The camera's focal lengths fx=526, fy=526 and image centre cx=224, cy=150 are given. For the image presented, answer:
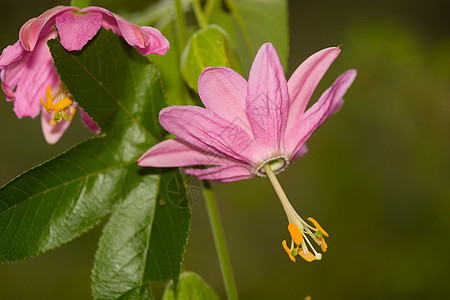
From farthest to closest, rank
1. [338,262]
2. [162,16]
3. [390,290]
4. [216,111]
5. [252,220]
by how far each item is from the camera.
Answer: [252,220] < [338,262] < [390,290] < [162,16] < [216,111]

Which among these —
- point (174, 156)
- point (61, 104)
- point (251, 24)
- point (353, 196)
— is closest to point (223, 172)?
point (174, 156)

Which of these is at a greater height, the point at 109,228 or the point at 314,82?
the point at 314,82

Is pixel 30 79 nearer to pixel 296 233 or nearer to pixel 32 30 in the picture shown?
pixel 32 30

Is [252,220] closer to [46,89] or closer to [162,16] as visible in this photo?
[162,16]

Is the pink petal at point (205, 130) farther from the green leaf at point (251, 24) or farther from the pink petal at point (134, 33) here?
the green leaf at point (251, 24)

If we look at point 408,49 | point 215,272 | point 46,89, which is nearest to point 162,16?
point 46,89

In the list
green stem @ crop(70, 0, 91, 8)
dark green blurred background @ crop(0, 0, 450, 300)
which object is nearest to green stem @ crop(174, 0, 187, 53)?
green stem @ crop(70, 0, 91, 8)

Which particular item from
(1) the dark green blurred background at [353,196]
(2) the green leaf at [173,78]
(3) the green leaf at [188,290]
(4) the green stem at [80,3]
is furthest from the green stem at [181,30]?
(1) the dark green blurred background at [353,196]
